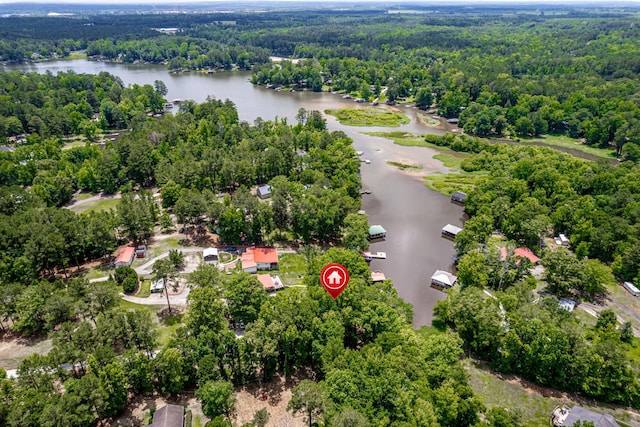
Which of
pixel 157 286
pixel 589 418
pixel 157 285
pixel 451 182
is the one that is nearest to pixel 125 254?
pixel 157 285

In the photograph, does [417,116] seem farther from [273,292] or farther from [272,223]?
[273,292]

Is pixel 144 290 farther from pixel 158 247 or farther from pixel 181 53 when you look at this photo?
pixel 181 53

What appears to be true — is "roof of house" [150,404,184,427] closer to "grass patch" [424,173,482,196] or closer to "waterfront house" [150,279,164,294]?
"waterfront house" [150,279,164,294]

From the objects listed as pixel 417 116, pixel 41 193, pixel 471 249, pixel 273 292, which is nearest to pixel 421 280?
pixel 471 249

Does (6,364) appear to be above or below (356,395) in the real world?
below

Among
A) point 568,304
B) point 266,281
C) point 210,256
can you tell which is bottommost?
point 210,256
